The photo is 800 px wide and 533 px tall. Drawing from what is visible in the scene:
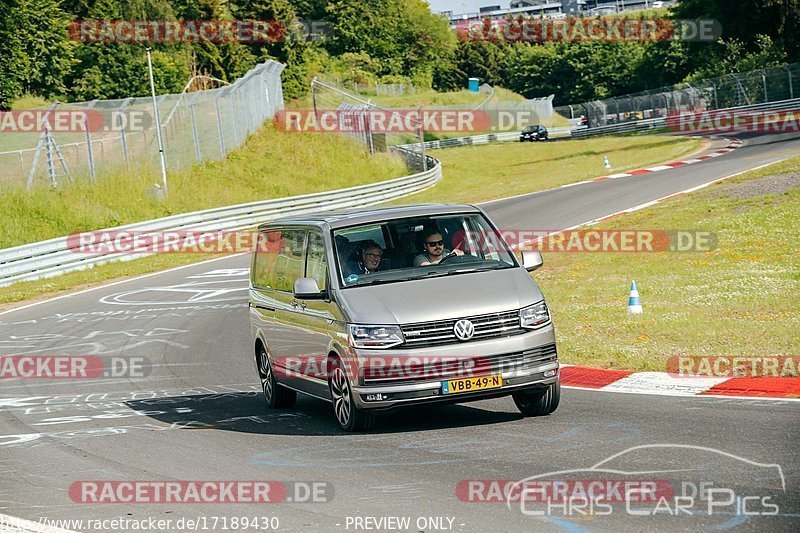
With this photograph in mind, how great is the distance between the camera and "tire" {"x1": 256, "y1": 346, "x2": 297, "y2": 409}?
11.6 m

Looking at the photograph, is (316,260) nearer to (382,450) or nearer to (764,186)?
(382,450)

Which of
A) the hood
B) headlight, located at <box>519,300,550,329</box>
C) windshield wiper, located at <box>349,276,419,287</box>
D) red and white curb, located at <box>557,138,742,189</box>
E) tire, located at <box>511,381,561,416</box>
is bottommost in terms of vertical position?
red and white curb, located at <box>557,138,742,189</box>

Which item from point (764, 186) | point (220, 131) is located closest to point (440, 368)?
point (764, 186)

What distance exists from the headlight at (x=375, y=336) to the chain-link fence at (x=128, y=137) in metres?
29.2

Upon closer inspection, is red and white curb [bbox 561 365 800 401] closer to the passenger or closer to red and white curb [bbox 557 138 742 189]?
the passenger

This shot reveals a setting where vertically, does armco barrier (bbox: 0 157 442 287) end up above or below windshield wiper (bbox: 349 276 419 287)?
below

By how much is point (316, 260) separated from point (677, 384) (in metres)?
3.66

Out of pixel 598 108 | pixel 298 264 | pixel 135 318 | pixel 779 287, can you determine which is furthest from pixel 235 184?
pixel 598 108

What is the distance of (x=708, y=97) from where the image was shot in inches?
2958

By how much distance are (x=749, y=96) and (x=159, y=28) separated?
43154 mm

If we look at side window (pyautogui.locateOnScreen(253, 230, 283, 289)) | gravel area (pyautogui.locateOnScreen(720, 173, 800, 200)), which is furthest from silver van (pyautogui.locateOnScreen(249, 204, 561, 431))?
gravel area (pyautogui.locateOnScreen(720, 173, 800, 200))

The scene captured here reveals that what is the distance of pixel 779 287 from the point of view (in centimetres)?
1606

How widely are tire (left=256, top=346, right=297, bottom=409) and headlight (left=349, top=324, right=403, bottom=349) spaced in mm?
2469

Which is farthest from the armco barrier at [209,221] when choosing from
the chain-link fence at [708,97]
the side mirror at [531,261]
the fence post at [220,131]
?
the chain-link fence at [708,97]
